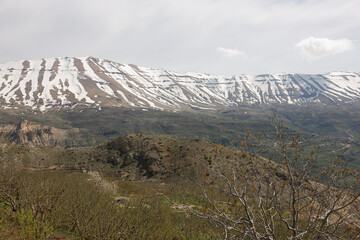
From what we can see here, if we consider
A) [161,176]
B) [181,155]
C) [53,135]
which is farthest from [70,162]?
[53,135]

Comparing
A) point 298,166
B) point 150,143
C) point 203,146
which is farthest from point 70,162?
Answer: point 298,166

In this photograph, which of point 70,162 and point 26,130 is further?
point 26,130

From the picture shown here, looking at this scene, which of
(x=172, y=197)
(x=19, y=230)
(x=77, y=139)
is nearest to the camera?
(x=19, y=230)

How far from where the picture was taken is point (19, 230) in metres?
11.1

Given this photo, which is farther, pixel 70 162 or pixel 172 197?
pixel 70 162

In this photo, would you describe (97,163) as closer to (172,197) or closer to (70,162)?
(70,162)

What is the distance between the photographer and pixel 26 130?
172 m

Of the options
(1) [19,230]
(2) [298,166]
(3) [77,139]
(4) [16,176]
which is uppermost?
(2) [298,166]

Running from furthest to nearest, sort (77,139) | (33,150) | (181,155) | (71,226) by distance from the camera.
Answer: (77,139) → (33,150) → (181,155) → (71,226)

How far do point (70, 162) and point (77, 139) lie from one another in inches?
5522

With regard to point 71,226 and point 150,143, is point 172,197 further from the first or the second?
point 150,143

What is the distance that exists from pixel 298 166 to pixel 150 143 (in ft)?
195

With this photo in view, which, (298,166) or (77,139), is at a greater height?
(298,166)

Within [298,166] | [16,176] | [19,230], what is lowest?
[19,230]
